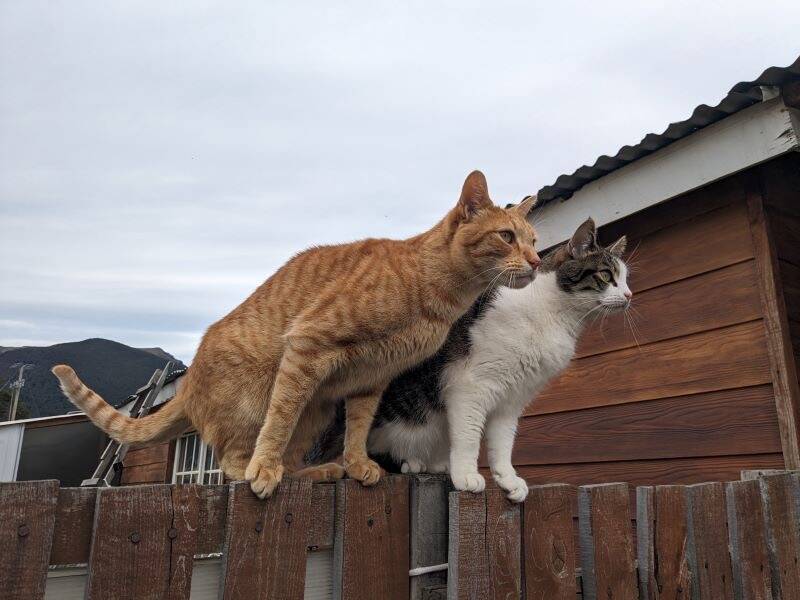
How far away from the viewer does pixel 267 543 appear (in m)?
1.07

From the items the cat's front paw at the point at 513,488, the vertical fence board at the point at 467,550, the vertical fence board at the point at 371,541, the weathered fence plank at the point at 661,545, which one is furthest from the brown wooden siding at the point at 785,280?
the vertical fence board at the point at 371,541

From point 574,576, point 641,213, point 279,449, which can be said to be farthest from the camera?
point 641,213

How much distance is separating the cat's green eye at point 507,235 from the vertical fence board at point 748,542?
3.47 feet

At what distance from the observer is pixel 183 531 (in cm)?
98

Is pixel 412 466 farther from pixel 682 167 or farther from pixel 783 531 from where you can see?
pixel 682 167

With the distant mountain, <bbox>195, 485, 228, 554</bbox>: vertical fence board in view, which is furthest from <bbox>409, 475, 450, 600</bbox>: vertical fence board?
the distant mountain

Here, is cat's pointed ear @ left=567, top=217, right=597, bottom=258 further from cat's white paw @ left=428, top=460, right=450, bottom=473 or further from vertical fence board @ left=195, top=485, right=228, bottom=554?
vertical fence board @ left=195, top=485, right=228, bottom=554

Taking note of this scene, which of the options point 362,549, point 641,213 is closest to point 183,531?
point 362,549

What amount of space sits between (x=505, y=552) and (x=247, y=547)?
620 millimetres

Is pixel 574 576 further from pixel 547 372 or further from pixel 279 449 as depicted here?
pixel 279 449

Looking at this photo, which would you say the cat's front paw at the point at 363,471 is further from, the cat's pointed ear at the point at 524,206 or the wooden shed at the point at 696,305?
the wooden shed at the point at 696,305

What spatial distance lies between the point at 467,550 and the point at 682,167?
223cm

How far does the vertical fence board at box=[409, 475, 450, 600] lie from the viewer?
1.28 m

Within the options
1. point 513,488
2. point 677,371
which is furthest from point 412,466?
point 677,371
